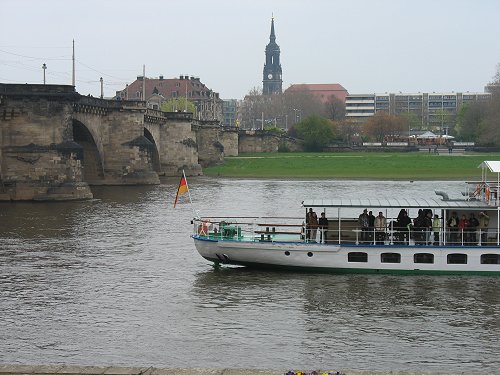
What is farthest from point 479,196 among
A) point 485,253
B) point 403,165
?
point 403,165

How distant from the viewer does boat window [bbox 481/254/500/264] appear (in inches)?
1204

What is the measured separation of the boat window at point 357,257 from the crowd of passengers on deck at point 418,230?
1.72ft

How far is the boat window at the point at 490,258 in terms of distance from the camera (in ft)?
100

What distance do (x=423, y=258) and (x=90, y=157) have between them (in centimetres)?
5294

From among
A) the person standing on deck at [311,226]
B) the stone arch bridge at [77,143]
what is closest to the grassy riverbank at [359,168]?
the stone arch bridge at [77,143]

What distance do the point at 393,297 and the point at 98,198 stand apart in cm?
4083

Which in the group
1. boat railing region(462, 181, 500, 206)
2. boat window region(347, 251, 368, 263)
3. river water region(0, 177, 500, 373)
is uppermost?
→ boat railing region(462, 181, 500, 206)

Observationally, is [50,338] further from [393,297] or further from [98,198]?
[98,198]

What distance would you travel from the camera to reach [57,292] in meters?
28.1

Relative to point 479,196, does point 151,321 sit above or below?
below

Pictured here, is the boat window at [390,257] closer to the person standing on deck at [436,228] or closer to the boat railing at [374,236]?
the boat railing at [374,236]

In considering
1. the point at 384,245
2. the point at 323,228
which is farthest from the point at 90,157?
the point at 384,245

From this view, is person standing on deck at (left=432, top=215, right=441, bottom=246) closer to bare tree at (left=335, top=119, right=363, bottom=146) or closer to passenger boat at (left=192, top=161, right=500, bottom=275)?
passenger boat at (left=192, top=161, right=500, bottom=275)

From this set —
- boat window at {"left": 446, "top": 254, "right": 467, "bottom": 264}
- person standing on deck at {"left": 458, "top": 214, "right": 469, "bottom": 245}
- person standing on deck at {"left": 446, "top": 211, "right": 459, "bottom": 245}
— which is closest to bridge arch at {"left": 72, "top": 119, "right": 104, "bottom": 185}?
person standing on deck at {"left": 446, "top": 211, "right": 459, "bottom": 245}
